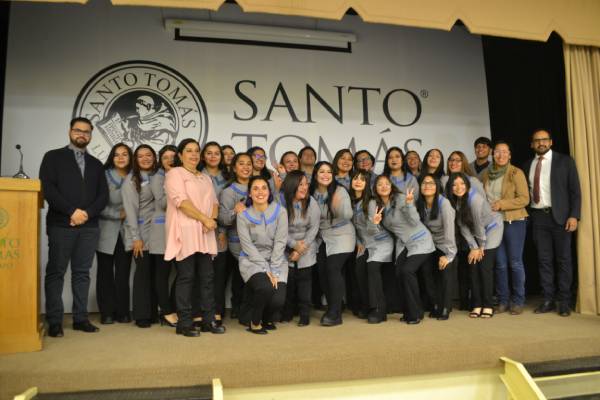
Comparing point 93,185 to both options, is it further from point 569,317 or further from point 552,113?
point 552,113

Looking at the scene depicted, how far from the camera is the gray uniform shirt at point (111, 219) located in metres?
3.93

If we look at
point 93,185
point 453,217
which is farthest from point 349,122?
point 93,185

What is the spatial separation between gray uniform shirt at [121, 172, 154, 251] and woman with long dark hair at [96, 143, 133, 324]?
117mm

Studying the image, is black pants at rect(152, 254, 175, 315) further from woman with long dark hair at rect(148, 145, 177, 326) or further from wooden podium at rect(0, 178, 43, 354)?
wooden podium at rect(0, 178, 43, 354)

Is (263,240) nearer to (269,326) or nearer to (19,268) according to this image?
(269,326)

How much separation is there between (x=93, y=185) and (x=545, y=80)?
4.72m

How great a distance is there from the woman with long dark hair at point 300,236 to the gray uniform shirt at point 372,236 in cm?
39

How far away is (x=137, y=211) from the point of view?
12.9ft

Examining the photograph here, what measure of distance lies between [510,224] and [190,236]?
2.72 metres

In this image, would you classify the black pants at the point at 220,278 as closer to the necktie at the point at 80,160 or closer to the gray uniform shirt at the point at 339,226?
the gray uniform shirt at the point at 339,226

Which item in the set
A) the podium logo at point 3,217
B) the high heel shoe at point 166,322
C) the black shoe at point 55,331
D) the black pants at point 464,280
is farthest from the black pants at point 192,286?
the black pants at point 464,280

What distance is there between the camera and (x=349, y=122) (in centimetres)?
519

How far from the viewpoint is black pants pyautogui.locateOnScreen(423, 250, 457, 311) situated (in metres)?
4.00

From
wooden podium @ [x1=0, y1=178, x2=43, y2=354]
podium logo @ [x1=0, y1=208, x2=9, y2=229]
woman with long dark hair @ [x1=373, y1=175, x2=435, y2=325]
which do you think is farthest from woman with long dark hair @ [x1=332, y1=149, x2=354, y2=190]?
podium logo @ [x1=0, y1=208, x2=9, y2=229]
